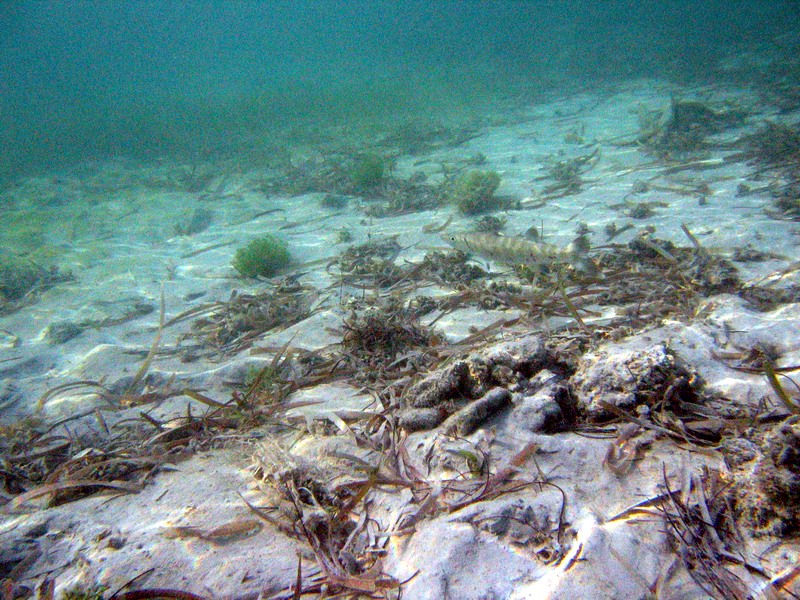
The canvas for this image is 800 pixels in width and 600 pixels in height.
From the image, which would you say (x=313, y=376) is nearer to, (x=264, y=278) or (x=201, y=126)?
(x=264, y=278)

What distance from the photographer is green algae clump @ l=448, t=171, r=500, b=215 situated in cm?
909

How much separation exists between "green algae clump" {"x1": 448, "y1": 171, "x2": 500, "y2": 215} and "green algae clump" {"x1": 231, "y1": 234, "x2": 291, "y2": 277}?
436 cm

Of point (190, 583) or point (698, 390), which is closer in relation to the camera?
point (190, 583)

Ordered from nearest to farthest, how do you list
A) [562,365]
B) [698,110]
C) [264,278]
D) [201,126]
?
1. [562,365]
2. [264,278]
3. [698,110]
4. [201,126]

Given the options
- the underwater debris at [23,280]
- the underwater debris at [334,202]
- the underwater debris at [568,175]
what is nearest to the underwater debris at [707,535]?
the underwater debris at [568,175]

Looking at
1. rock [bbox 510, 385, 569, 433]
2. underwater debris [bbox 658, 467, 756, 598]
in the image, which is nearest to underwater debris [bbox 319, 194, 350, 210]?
rock [bbox 510, 385, 569, 433]

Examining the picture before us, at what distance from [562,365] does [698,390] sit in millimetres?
876

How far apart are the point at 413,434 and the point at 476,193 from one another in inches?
289

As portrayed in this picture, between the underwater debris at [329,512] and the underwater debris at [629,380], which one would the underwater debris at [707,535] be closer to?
the underwater debris at [629,380]

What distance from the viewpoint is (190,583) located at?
207 centimetres

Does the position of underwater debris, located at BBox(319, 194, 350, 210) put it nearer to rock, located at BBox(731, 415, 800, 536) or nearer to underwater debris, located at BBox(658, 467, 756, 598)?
underwater debris, located at BBox(658, 467, 756, 598)

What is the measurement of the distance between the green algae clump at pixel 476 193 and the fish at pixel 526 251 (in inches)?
119

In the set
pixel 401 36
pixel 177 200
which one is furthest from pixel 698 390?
pixel 401 36

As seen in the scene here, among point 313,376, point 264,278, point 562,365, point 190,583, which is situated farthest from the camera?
point 264,278
